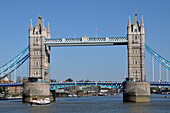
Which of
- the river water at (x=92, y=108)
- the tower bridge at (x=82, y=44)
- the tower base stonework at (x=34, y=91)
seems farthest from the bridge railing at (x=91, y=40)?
the river water at (x=92, y=108)

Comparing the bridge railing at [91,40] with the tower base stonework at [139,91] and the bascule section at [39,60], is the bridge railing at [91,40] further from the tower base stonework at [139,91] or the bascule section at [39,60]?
the tower base stonework at [139,91]

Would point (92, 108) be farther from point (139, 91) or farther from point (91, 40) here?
point (91, 40)

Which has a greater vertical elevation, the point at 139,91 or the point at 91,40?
the point at 91,40

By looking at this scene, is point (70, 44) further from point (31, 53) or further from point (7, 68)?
point (7, 68)

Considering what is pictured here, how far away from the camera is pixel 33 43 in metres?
115

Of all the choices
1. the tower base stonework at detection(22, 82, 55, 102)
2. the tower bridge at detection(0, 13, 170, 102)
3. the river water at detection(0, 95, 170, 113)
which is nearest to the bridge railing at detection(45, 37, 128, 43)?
the tower bridge at detection(0, 13, 170, 102)

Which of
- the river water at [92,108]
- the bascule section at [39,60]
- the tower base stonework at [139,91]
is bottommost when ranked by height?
the river water at [92,108]

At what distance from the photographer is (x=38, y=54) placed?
11431 cm

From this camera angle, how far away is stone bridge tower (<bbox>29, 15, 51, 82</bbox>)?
11350 cm

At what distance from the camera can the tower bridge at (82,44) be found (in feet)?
346

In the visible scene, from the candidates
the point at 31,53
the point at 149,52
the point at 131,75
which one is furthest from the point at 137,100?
the point at 31,53

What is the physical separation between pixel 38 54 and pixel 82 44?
13.0 m

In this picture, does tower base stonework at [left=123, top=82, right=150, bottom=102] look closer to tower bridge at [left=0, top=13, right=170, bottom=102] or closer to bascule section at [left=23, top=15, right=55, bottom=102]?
tower bridge at [left=0, top=13, right=170, bottom=102]

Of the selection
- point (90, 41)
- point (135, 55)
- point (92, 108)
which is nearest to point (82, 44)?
point (90, 41)
